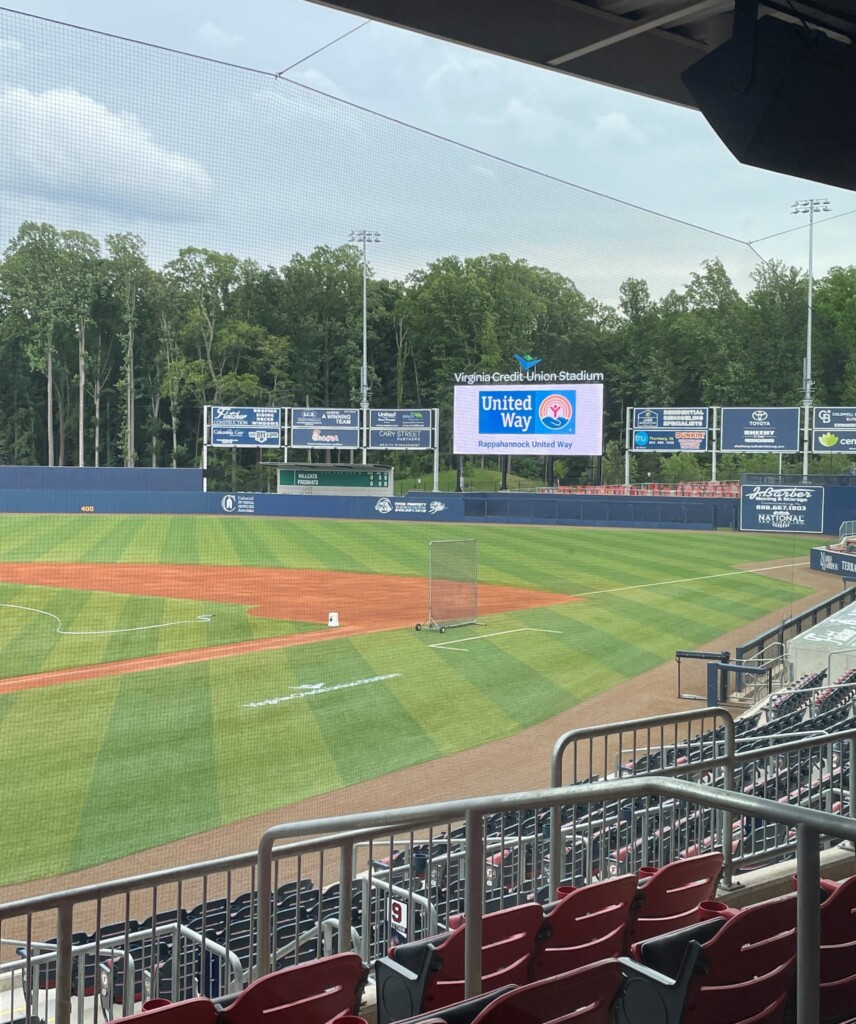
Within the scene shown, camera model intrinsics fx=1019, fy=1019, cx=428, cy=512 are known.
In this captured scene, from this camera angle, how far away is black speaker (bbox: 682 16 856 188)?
3.75 meters

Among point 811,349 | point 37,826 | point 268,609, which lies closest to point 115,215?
point 37,826

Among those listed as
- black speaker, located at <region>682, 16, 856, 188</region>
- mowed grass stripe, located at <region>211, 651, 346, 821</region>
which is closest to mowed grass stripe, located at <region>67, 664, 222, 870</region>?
mowed grass stripe, located at <region>211, 651, 346, 821</region>

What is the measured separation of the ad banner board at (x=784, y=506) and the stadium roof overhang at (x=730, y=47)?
997 cm

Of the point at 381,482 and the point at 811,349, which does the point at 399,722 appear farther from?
the point at 381,482

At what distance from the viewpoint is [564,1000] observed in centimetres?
188

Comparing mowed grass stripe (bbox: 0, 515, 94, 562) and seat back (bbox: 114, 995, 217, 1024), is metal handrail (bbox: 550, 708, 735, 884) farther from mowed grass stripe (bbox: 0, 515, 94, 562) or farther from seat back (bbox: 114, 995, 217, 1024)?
mowed grass stripe (bbox: 0, 515, 94, 562)

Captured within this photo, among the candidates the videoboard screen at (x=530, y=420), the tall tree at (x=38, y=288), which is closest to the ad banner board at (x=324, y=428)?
the videoboard screen at (x=530, y=420)

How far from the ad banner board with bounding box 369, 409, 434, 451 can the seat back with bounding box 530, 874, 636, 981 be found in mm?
9480

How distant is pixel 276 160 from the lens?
27.6 feet

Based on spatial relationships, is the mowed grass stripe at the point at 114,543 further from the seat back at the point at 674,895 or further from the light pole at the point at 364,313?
the seat back at the point at 674,895

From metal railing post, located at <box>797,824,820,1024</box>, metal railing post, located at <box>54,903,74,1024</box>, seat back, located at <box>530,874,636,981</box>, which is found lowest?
metal railing post, located at <box>54,903,74,1024</box>

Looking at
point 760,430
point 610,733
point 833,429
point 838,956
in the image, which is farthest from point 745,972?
point 833,429

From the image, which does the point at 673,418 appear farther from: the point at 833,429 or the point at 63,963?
the point at 63,963

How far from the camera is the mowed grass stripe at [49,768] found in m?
7.34
